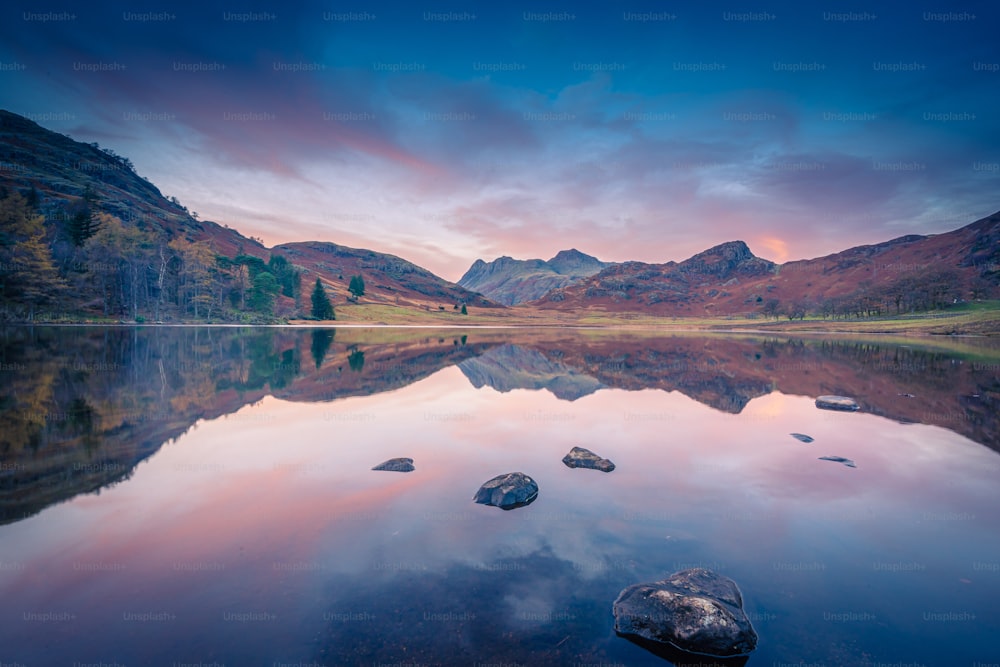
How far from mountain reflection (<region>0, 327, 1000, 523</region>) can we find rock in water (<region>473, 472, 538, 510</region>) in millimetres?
10557

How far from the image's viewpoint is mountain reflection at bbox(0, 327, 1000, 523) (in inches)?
525

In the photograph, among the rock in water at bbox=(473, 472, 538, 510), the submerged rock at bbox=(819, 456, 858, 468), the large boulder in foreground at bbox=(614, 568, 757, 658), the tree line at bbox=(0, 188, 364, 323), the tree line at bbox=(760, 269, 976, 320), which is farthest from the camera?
the tree line at bbox=(760, 269, 976, 320)

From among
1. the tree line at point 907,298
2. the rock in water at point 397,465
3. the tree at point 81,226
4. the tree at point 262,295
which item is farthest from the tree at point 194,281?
the tree line at point 907,298

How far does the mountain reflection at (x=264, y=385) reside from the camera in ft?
43.8

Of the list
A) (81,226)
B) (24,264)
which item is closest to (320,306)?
(81,226)

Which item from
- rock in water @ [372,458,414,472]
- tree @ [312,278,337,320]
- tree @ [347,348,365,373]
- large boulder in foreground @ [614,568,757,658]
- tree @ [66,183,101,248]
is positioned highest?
tree @ [66,183,101,248]

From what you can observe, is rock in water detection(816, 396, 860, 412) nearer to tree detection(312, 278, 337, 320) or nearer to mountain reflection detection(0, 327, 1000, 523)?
mountain reflection detection(0, 327, 1000, 523)

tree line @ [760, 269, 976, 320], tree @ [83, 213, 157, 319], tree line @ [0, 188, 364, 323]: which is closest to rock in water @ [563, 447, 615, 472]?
tree line @ [0, 188, 364, 323]

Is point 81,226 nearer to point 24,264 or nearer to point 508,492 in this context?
point 24,264

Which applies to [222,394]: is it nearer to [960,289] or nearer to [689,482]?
[689,482]

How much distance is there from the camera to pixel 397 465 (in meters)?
13.5

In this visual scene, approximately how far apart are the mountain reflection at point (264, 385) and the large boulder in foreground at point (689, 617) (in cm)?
1345

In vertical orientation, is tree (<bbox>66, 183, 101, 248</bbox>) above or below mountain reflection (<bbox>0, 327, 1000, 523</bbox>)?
above

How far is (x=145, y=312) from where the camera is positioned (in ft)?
341
